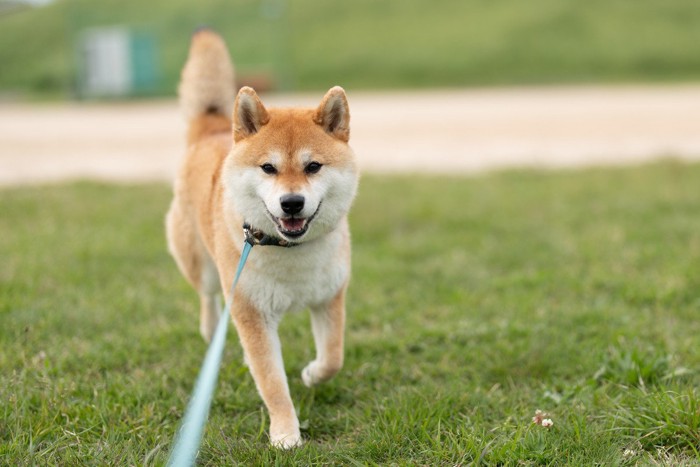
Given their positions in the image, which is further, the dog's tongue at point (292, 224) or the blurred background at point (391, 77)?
the blurred background at point (391, 77)

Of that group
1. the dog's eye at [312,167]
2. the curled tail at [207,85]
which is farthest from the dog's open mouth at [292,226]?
the curled tail at [207,85]

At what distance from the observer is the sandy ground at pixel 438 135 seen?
11.3 m

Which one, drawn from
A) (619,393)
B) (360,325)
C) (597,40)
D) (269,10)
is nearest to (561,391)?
(619,393)

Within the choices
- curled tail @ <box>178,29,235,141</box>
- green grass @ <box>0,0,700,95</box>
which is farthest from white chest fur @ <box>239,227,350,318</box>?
green grass @ <box>0,0,700,95</box>

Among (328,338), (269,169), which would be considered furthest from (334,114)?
(328,338)

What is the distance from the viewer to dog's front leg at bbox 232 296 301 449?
11.1ft

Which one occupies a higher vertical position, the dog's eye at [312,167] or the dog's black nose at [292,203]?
the dog's eye at [312,167]

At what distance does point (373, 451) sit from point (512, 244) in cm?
361

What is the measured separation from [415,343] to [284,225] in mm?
1582

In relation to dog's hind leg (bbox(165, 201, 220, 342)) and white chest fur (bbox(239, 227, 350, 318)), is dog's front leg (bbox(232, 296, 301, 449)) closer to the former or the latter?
white chest fur (bbox(239, 227, 350, 318))

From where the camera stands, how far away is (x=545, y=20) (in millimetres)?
36594

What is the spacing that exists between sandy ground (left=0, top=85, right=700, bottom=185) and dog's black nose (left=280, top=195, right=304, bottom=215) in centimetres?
731

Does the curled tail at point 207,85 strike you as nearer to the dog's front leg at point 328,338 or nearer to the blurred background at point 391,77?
the dog's front leg at point 328,338

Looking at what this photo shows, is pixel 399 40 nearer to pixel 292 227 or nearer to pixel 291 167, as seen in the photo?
pixel 291 167
